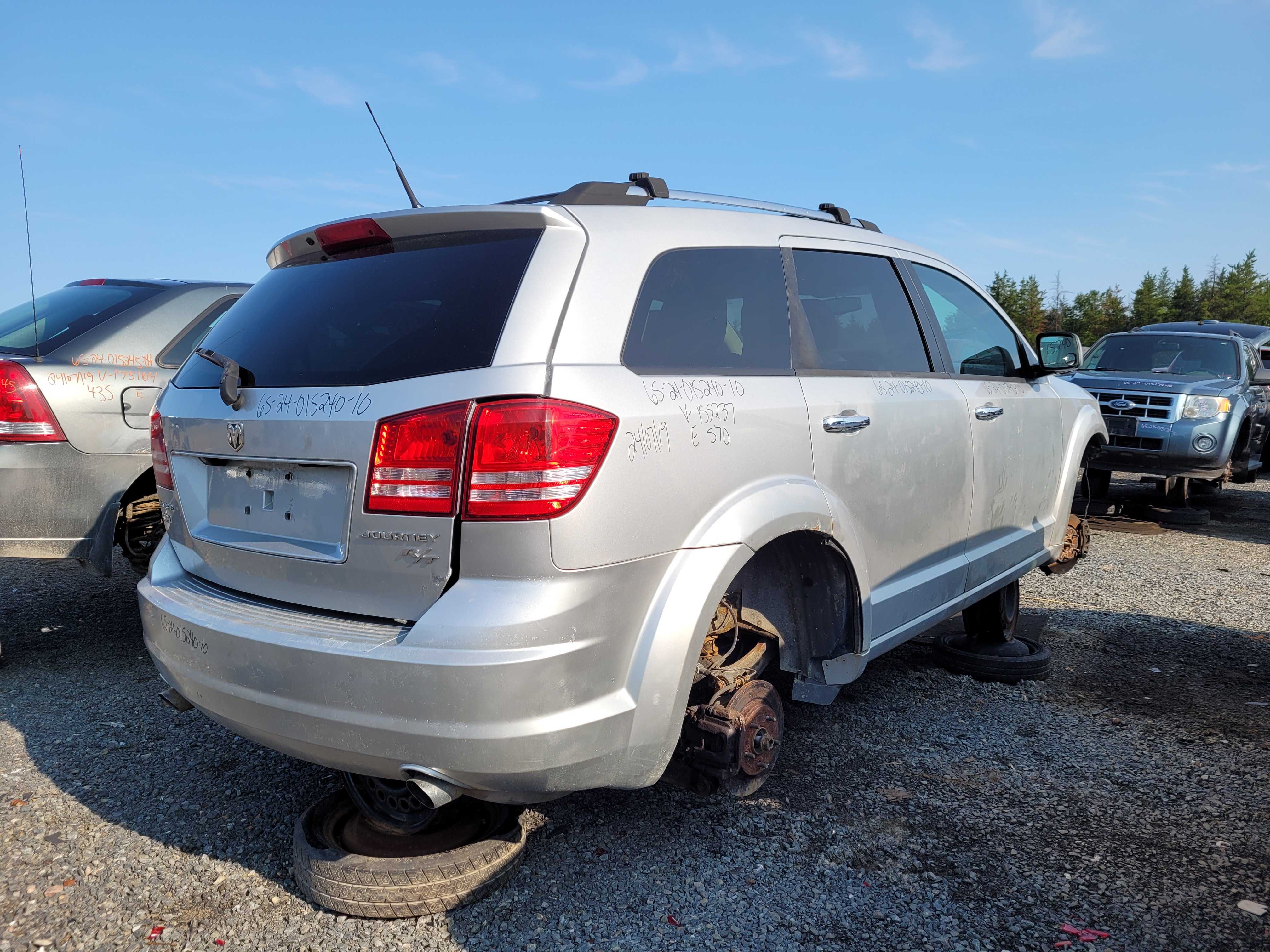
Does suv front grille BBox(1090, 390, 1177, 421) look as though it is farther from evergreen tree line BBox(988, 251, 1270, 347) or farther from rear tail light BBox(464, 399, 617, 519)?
evergreen tree line BBox(988, 251, 1270, 347)

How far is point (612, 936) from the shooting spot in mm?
2312

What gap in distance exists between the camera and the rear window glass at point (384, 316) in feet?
6.95

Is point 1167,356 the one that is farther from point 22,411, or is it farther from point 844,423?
point 22,411

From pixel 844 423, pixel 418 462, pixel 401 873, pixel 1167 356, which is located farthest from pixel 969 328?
pixel 1167 356

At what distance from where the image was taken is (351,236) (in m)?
2.56

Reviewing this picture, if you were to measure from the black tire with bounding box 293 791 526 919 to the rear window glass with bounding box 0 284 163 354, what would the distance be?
2.83 m

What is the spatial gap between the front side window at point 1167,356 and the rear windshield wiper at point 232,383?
9998mm

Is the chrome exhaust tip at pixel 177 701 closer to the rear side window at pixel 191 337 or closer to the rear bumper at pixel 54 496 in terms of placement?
the rear bumper at pixel 54 496

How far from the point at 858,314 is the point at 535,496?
1748 millimetres

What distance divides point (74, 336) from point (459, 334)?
301 cm

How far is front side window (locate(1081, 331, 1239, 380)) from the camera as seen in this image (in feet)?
32.4

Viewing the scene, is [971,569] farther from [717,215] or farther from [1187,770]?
[717,215]

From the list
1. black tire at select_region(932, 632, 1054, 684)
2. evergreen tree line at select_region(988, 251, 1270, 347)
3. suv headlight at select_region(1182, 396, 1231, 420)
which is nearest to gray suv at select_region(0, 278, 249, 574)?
black tire at select_region(932, 632, 1054, 684)

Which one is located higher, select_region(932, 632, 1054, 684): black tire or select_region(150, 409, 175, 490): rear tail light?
select_region(150, 409, 175, 490): rear tail light
